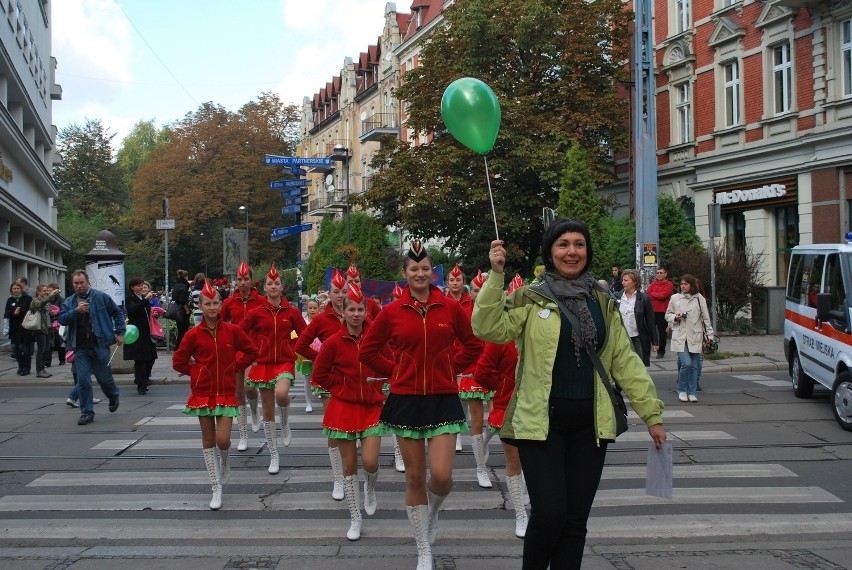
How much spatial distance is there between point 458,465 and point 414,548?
8.97ft

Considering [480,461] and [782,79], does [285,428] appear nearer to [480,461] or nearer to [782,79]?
[480,461]

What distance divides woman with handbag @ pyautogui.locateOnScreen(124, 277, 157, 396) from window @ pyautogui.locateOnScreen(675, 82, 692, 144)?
1977cm

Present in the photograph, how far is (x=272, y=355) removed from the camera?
9.27 meters

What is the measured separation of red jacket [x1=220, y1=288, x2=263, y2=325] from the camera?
10.0m

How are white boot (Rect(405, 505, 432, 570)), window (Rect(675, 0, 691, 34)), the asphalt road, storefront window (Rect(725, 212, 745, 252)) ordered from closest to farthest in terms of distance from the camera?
1. white boot (Rect(405, 505, 432, 570))
2. the asphalt road
3. storefront window (Rect(725, 212, 745, 252))
4. window (Rect(675, 0, 691, 34))

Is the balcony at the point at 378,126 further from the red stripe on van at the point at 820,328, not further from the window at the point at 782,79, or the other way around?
the red stripe on van at the point at 820,328

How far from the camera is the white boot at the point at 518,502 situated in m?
6.32

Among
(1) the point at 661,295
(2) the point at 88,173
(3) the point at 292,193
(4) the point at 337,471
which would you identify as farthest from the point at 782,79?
(2) the point at 88,173

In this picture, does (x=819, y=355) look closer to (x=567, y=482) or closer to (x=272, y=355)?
(x=272, y=355)

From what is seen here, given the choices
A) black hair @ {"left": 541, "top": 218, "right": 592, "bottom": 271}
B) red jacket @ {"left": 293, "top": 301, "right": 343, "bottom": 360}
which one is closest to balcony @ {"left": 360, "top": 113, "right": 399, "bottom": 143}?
red jacket @ {"left": 293, "top": 301, "right": 343, "bottom": 360}

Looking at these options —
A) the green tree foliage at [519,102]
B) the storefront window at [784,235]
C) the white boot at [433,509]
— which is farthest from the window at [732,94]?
the white boot at [433,509]

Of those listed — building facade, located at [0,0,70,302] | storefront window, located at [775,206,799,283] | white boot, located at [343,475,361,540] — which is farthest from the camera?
building facade, located at [0,0,70,302]

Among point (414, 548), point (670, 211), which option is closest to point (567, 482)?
point (414, 548)

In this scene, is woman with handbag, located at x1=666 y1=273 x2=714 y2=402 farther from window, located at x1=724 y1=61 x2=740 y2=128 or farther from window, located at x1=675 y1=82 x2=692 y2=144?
window, located at x1=675 y1=82 x2=692 y2=144
